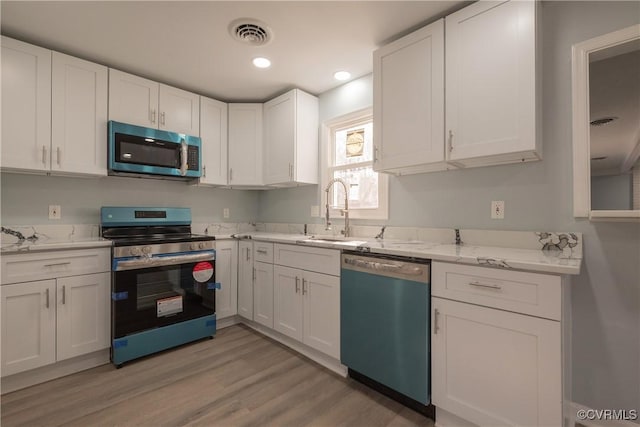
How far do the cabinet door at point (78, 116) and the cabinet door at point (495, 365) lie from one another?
273cm

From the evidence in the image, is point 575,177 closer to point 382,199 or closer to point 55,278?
point 382,199

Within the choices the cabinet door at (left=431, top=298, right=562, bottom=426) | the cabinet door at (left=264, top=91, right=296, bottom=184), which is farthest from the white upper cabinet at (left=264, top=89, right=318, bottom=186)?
the cabinet door at (left=431, top=298, right=562, bottom=426)

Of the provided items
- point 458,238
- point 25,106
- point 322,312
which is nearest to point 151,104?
point 25,106

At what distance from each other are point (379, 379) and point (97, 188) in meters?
2.78

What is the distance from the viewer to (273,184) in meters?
3.17

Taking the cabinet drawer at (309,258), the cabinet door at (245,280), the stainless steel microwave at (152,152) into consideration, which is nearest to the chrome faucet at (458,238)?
the cabinet drawer at (309,258)

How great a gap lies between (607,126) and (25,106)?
3613mm

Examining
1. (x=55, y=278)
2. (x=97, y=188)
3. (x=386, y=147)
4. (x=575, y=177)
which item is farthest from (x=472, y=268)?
(x=97, y=188)

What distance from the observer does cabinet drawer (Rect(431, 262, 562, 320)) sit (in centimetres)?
121

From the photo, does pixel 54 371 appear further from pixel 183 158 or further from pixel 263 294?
pixel 183 158

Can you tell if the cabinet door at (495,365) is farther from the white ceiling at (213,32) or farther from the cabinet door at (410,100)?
the white ceiling at (213,32)

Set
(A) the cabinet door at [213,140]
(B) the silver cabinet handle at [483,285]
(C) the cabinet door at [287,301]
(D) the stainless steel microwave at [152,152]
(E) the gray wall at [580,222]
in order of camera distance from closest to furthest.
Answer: (B) the silver cabinet handle at [483,285], (E) the gray wall at [580,222], (C) the cabinet door at [287,301], (D) the stainless steel microwave at [152,152], (A) the cabinet door at [213,140]

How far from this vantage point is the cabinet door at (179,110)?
275 cm

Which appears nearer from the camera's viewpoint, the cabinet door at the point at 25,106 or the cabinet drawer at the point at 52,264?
the cabinet drawer at the point at 52,264
